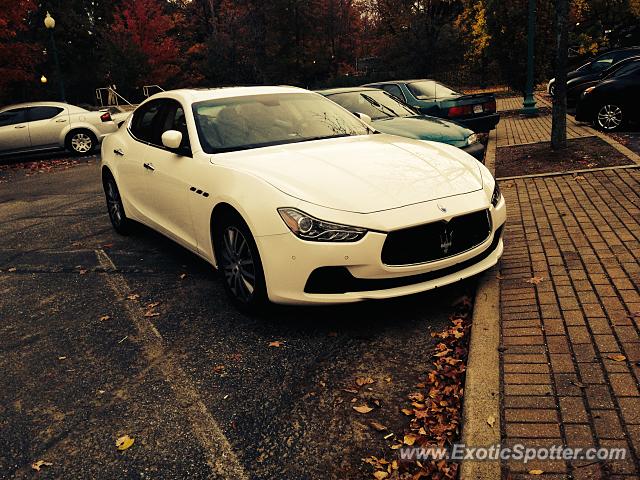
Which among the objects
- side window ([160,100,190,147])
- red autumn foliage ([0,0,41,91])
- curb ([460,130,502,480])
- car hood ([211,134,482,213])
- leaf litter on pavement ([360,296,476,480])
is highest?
red autumn foliage ([0,0,41,91])

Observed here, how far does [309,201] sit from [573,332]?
194cm

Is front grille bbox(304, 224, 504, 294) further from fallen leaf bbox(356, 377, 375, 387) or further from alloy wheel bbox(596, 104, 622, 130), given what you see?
alloy wheel bbox(596, 104, 622, 130)

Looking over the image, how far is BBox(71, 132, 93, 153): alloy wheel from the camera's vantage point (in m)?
16.7

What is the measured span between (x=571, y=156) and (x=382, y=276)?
6.80 metres

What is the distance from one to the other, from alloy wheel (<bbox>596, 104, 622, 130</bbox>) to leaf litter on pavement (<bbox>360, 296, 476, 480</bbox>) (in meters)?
10.0

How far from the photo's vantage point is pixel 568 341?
3.68m

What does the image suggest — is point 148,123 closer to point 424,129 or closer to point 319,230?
point 319,230

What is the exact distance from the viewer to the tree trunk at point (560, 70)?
924cm

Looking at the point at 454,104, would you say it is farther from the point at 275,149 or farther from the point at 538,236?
the point at 275,149

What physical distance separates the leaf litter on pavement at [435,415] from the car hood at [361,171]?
1.06 m

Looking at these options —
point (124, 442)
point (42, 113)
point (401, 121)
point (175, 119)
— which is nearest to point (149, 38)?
point (42, 113)

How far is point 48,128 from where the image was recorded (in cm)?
1644

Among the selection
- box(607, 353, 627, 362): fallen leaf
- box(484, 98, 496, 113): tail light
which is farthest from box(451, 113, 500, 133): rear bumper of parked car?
box(607, 353, 627, 362): fallen leaf

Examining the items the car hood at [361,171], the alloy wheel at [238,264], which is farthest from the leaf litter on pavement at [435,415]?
the alloy wheel at [238,264]
